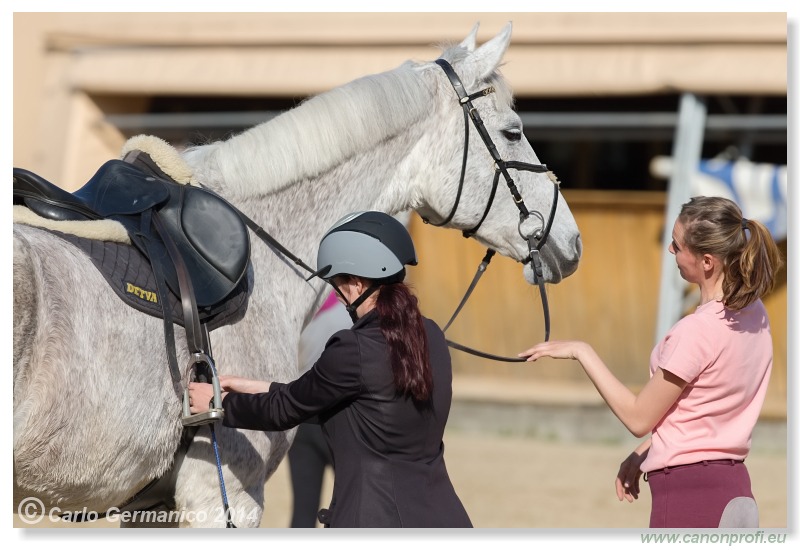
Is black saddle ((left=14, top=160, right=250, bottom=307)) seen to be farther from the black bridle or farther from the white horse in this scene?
the black bridle

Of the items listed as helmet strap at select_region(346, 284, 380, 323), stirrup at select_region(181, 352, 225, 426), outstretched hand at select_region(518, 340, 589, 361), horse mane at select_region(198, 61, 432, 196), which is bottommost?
stirrup at select_region(181, 352, 225, 426)

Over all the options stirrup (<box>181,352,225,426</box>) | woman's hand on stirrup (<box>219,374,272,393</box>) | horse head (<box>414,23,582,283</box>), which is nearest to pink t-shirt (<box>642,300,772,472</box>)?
horse head (<box>414,23,582,283</box>)

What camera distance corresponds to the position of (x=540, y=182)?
366 cm

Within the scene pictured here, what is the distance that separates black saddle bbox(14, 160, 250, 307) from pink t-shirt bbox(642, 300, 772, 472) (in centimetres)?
143

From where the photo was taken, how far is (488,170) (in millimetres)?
3604

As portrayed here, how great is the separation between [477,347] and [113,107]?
500 cm

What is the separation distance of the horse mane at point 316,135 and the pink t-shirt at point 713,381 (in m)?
1.32

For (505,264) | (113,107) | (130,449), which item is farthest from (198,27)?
(130,449)

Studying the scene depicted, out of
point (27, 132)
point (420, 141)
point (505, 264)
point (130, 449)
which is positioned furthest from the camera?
point (27, 132)

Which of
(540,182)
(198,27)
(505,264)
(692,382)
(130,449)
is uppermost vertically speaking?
(198,27)

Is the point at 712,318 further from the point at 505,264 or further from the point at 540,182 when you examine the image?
the point at 505,264

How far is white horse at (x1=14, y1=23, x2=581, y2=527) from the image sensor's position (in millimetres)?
2670

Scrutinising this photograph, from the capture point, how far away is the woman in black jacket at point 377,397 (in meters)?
2.63

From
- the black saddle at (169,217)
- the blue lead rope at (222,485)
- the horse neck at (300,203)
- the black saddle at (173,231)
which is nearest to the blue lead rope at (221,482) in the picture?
the blue lead rope at (222,485)
